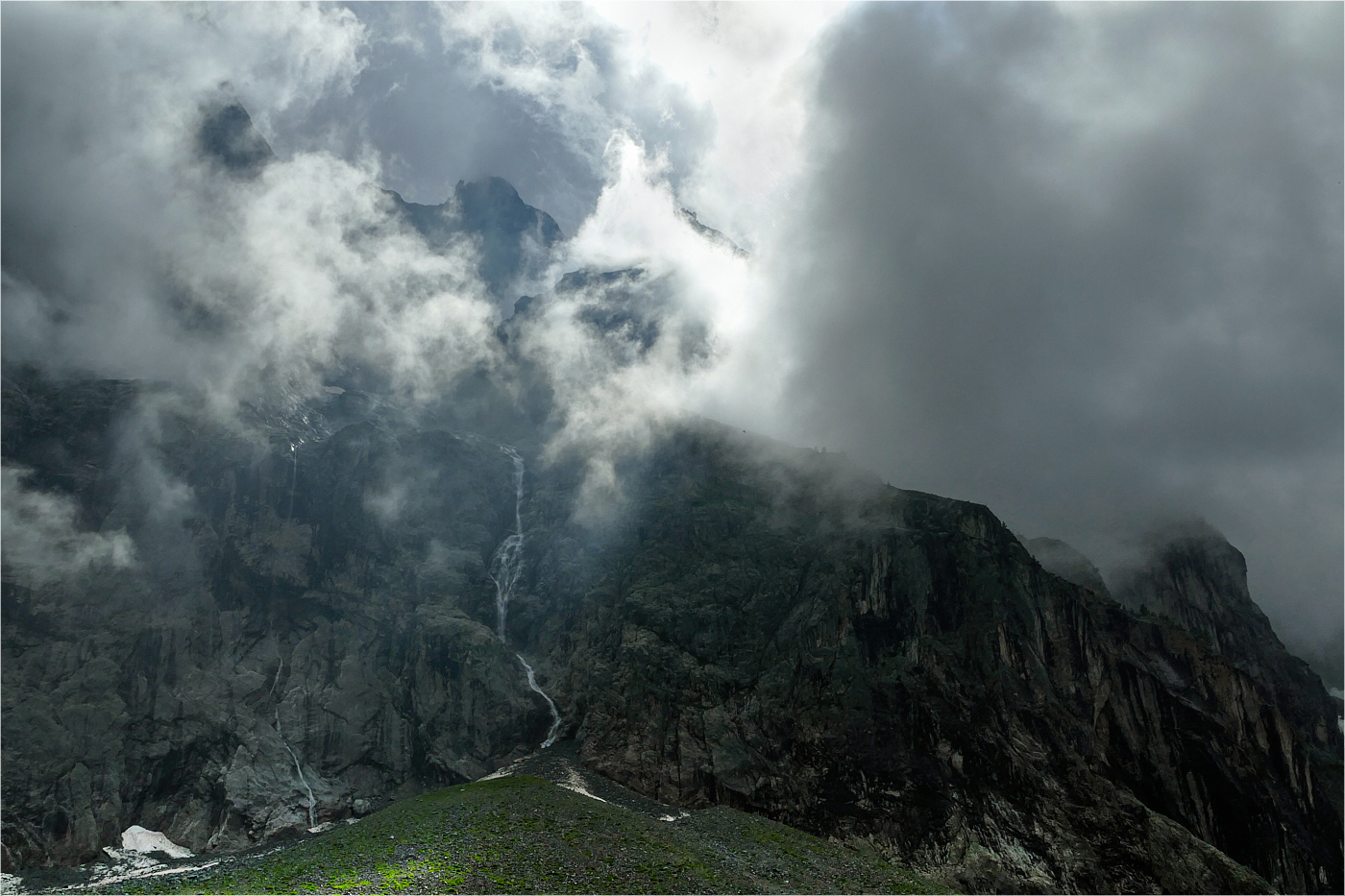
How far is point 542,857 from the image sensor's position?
114938mm

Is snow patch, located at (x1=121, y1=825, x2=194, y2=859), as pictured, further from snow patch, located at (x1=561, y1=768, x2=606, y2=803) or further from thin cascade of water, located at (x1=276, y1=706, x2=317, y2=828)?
snow patch, located at (x1=561, y1=768, x2=606, y2=803)

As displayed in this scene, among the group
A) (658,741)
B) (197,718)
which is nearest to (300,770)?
(197,718)

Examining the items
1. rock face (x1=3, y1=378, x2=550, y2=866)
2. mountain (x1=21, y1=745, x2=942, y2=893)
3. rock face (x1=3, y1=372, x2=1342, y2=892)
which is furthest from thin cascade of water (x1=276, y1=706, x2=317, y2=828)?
mountain (x1=21, y1=745, x2=942, y2=893)

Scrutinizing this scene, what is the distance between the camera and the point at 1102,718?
195 metres

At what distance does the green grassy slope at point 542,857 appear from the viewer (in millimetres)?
106625

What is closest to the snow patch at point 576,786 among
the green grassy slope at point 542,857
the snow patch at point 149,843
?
the green grassy slope at point 542,857

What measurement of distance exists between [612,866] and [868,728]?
81698 millimetres

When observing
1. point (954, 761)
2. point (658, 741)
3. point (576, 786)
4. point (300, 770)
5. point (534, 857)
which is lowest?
point (300, 770)

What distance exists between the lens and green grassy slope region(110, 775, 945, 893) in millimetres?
106625

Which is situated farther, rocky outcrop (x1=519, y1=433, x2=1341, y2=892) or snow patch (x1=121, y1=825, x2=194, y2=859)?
rocky outcrop (x1=519, y1=433, x2=1341, y2=892)

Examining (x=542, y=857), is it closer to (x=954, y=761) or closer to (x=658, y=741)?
(x=658, y=741)

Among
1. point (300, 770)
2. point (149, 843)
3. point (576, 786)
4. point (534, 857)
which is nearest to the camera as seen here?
point (534, 857)

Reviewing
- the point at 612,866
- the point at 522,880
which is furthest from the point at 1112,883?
the point at 522,880

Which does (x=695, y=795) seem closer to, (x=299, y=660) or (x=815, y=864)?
(x=815, y=864)
